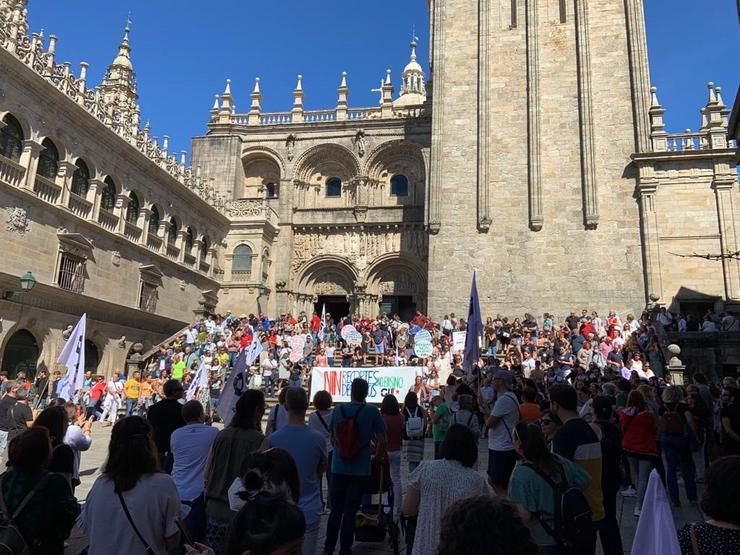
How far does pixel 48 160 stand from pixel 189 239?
10029mm

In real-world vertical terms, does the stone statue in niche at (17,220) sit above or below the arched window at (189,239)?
below

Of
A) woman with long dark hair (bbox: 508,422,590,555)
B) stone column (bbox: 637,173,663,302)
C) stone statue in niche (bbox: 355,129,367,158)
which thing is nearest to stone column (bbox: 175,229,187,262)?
stone statue in niche (bbox: 355,129,367,158)

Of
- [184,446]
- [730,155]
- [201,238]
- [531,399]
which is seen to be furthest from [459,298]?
[184,446]

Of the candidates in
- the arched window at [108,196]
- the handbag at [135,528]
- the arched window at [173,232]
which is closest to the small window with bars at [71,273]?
the arched window at [108,196]

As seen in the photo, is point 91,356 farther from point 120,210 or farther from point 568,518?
point 568,518

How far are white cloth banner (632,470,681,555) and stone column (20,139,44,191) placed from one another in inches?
831

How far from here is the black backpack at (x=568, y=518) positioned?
3.25 meters

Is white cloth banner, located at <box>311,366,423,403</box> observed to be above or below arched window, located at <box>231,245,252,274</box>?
below

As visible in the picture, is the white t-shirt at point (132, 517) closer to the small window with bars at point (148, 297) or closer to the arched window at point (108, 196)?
the arched window at point (108, 196)

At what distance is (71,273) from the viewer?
20703mm

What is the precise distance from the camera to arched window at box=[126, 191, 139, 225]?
81.2 ft

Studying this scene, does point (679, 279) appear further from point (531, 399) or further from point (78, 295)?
point (78, 295)

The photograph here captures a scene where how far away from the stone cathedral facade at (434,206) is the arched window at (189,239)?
75 millimetres

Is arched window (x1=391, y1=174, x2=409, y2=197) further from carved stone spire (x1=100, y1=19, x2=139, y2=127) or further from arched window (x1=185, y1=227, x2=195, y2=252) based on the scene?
carved stone spire (x1=100, y1=19, x2=139, y2=127)
